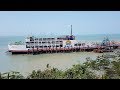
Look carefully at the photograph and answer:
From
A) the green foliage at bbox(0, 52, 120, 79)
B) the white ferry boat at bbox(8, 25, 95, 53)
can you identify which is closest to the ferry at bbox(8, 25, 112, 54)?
the white ferry boat at bbox(8, 25, 95, 53)

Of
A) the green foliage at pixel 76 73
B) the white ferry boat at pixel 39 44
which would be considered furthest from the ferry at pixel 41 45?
the green foliage at pixel 76 73

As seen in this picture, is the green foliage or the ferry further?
the ferry

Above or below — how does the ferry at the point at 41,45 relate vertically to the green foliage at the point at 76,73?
above

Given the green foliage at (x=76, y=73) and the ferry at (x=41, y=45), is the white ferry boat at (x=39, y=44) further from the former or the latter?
the green foliage at (x=76, y=73)

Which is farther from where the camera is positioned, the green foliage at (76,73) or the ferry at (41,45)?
the ferry at (41,45)

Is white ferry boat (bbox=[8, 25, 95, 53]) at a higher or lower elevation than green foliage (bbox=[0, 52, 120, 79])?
higher

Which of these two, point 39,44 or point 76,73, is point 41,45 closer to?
point 39,44

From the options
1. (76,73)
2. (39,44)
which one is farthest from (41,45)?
(76,73)

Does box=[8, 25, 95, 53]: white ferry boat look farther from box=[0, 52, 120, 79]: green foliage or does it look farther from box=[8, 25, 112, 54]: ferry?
box=[0, 52, 120, 79]: green foliage
